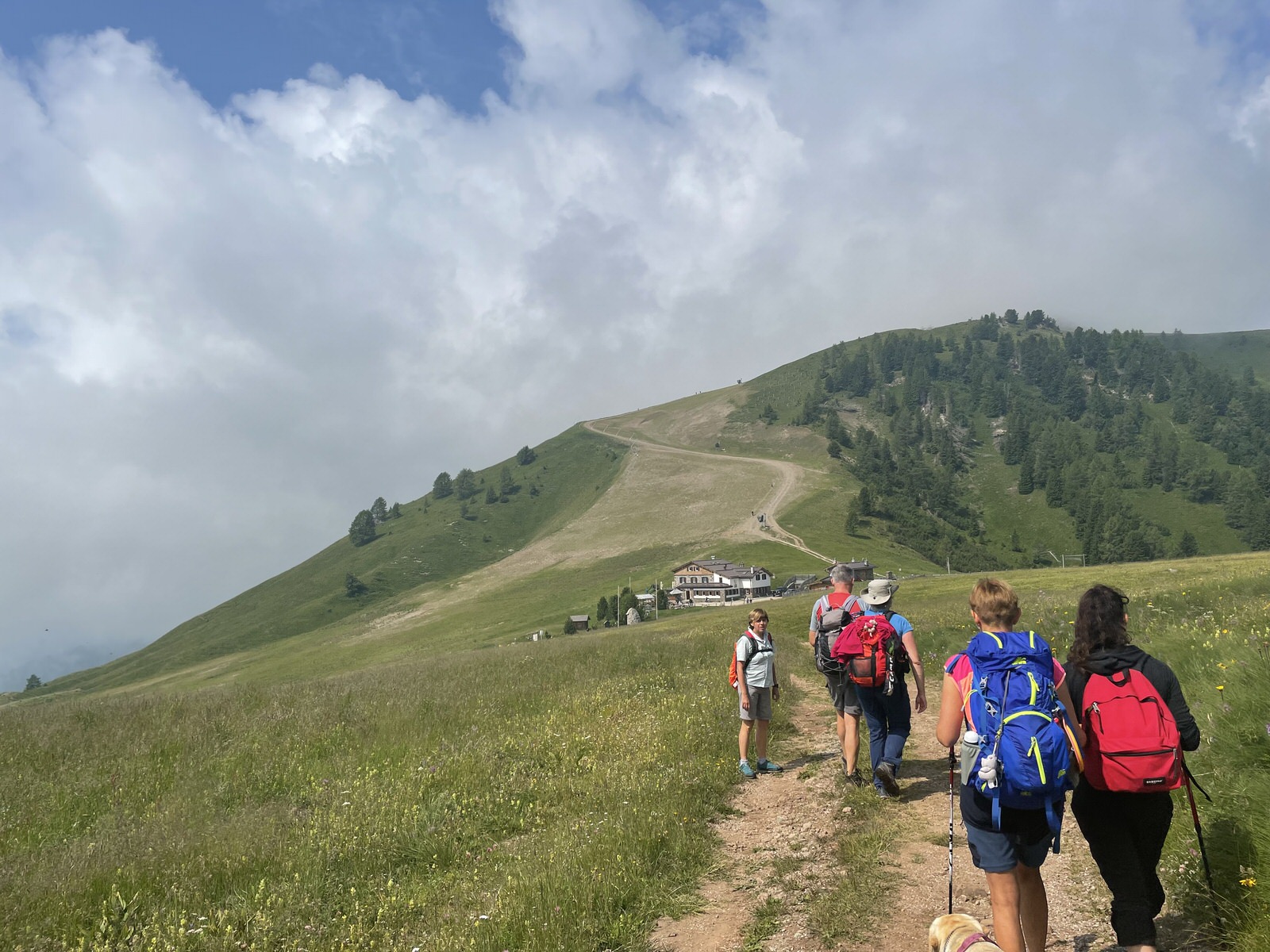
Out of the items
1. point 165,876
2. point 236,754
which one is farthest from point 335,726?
point 165,876

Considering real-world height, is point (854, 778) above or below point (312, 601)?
below

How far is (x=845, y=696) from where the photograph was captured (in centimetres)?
955

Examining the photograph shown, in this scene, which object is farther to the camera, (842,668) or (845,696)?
(845,696)

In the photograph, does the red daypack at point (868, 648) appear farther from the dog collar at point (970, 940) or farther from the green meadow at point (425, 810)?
the dog collar at point (970, 940)

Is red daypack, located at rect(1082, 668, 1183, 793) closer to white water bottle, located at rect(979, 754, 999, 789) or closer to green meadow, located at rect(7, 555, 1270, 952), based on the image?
white water bottle, located at rect(979, 754, 999, 789)

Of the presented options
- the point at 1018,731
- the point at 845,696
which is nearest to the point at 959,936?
the point at 1018,731

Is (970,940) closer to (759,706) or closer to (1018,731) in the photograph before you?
(1018,731)

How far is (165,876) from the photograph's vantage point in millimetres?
7188

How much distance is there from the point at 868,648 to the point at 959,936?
4.63 m

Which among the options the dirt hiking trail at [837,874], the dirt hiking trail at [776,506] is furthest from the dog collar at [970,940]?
the dirt hiking trail at [776,506]

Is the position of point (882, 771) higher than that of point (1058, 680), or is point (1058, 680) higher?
point (1058, 680)

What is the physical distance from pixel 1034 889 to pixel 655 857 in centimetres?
352

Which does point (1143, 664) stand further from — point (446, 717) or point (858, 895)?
point (446, 717)

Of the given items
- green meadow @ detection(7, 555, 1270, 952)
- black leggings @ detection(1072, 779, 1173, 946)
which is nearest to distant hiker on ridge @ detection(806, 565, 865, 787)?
green meadow @ detection(7, 555, 1270, 952)
